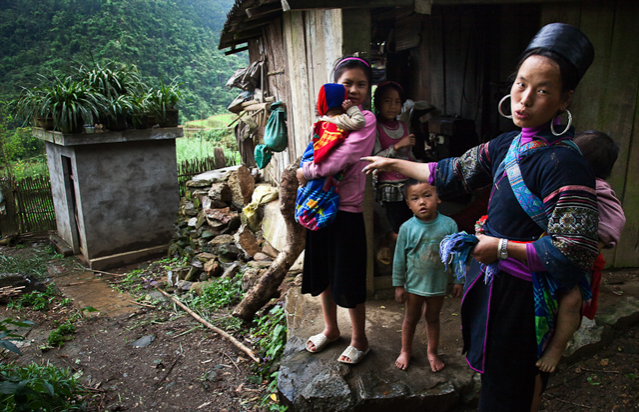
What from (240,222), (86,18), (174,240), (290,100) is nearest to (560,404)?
(290,100)

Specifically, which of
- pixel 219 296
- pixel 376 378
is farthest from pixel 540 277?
pixel 219 296

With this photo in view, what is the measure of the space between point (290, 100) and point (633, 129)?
12.9 ft

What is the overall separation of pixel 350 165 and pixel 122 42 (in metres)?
25.4

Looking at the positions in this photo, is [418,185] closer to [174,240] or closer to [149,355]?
[149,355]

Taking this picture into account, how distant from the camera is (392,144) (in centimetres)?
363

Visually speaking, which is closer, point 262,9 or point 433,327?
point 433,327

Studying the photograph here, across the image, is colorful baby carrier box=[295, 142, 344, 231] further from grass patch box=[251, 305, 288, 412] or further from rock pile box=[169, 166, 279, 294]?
rock pile box=[169, 166, 279, 294]

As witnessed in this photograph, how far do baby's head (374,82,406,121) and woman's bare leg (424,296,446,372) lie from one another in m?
1.66

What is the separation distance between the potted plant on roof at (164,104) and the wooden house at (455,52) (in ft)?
5.63

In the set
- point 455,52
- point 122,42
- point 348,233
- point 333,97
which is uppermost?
point 122,42

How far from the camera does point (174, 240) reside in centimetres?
836

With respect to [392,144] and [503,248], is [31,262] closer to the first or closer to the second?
[392,144]

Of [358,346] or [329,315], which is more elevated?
[329,315]

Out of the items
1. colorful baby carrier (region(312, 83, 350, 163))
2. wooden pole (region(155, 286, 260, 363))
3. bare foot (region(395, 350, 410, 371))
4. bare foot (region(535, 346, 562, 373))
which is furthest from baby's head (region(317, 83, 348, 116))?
wooden pole (region(155, 286, 260, 363))
